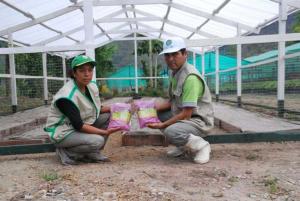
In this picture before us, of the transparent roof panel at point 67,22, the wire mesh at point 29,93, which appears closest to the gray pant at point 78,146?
the wire mesh at point 29,93

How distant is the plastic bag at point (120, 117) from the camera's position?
314cm

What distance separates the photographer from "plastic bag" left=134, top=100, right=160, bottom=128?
3229mm

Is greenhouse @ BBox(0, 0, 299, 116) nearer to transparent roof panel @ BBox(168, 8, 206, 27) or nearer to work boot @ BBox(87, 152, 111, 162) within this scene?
transparent roof panel @ BBox(168, 8, 206, 27)

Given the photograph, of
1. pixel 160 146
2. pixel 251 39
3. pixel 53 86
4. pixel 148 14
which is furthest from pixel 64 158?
pixel 53 86

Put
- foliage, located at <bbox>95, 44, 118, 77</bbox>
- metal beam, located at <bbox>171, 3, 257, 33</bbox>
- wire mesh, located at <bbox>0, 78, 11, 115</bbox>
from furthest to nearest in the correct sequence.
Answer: foliage, located at <bbox>95, 44, 118, 77</bbox>, metal beam, located at <bbox>171, 3, 257, 33</bbox>, wire mesh, located at <bbox>0, 78, 11, 115</bbox>

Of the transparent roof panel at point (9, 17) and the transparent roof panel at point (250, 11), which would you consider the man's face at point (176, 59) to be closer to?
the transparent roof panel at point (250, 11)

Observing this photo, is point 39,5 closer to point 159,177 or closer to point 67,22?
point 67,22

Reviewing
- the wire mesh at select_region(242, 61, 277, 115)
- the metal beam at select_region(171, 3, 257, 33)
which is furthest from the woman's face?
the metal beam at select_region(171, 3, 257, 33)

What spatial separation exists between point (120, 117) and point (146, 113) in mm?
247

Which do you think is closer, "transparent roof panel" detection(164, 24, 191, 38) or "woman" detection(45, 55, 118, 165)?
"woman" detection(45, 55, 118, 165)

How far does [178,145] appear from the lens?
10.5 ft

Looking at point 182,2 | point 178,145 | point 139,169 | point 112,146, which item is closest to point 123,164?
point 139,169

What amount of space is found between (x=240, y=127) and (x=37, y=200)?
10.3 ft

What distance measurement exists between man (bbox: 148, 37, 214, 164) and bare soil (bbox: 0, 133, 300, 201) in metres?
0.19
